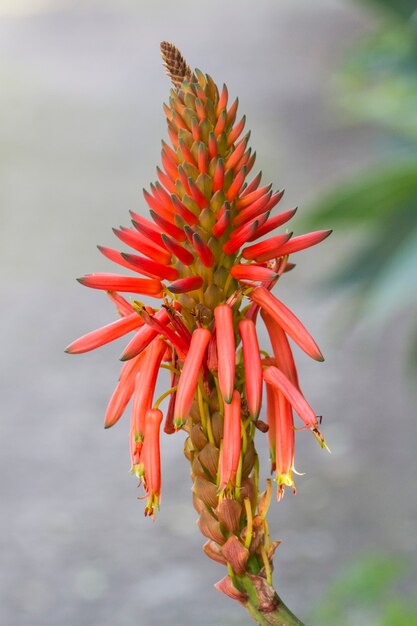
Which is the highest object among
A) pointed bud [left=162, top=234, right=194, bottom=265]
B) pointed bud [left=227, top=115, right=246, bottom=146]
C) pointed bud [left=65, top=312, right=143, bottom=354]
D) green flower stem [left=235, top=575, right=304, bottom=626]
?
pointed bud [left=227, top=115, right=246, bottom=146]

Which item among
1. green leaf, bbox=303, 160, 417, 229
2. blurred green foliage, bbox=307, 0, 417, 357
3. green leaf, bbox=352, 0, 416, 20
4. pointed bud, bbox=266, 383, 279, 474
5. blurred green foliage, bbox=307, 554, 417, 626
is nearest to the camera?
pointed bud, bbox=266, 383, 279, 474

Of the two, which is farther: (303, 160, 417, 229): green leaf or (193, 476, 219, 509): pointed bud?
(303, 160, 417, 229): green leaf

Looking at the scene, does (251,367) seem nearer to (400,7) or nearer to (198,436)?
(198,436)

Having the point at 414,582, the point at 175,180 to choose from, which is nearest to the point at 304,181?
the point at 414,582

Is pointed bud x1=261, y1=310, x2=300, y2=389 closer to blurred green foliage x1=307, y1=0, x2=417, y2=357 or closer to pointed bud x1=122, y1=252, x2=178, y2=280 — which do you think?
pointed bud x1=122, y1=252, x2=178, y2=280

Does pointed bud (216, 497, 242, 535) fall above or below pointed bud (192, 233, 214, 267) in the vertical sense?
below

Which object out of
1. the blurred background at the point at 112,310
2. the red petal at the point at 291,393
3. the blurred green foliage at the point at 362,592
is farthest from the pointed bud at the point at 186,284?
the blurred green foliage at the point at 362,592

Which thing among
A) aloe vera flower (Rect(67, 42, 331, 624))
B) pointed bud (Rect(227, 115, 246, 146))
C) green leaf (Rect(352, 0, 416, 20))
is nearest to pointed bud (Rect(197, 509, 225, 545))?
aloe vera flower (Rect(67, 42, 331, 624))

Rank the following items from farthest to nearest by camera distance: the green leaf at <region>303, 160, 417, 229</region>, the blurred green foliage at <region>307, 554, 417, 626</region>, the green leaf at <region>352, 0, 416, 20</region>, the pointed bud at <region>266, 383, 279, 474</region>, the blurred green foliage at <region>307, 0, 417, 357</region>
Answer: the green leaf at <region>352, 0, 416, 20</region> → the green leaf at <region>303, 160, 417, 229</region> → the blurred green foliage at <region>307, 0, 417, 357</region> → the blurred green foliage at <region>307, 554, 417, 626</region> → the pointed bud at <region>266, 383, 279, 474</region>
